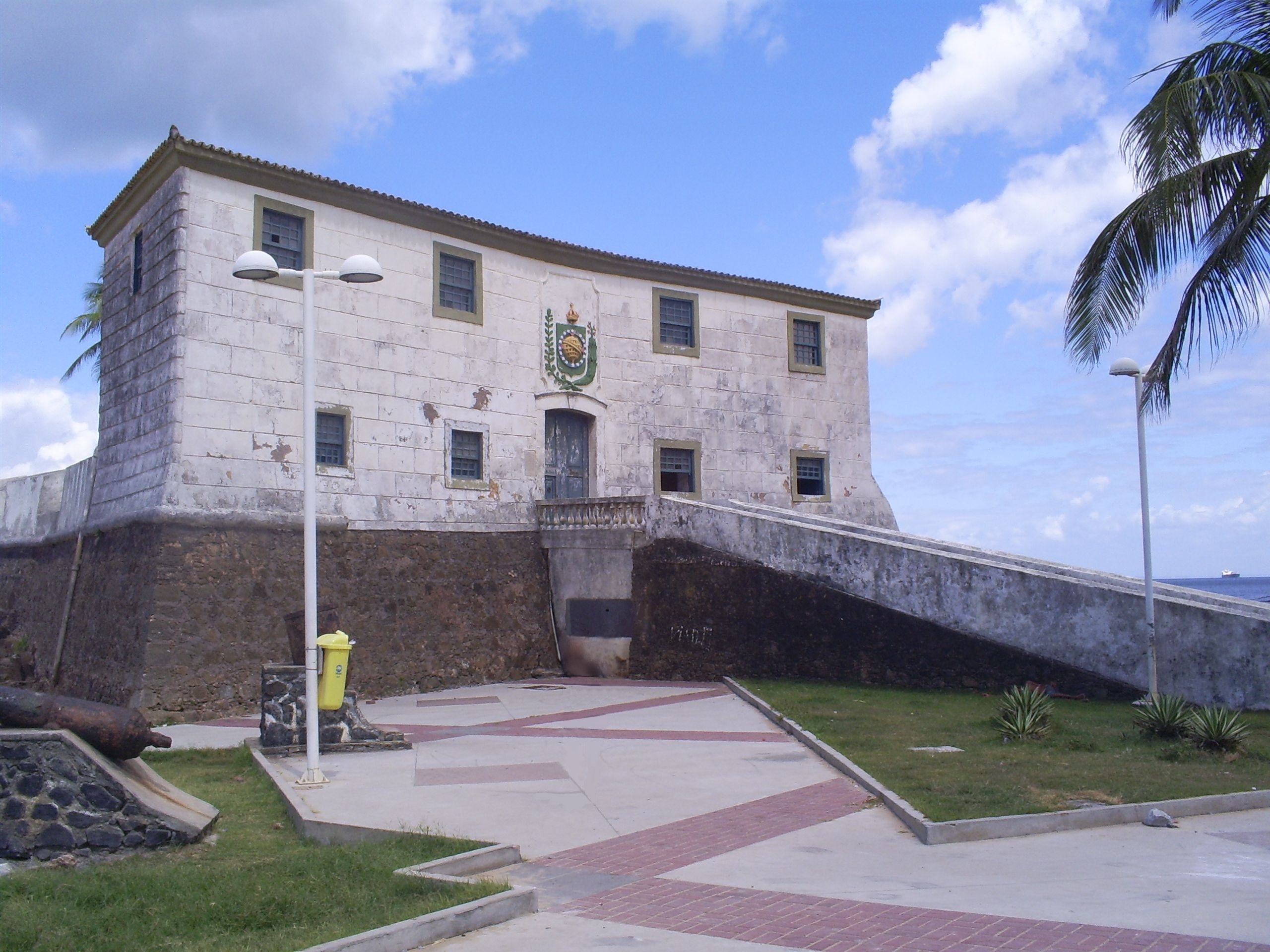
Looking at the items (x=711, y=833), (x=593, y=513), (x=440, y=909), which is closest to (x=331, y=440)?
(x=593, y=513)

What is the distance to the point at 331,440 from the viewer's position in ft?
60.7

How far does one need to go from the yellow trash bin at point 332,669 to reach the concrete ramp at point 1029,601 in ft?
29.3

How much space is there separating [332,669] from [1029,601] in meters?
9.78

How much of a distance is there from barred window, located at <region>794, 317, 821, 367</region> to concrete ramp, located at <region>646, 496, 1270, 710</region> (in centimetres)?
700

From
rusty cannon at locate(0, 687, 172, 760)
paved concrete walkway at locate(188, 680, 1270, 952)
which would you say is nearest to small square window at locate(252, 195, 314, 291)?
paved concrete walkway at locate(188, 680, 1270, 952)

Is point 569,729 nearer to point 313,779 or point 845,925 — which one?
point 313,779

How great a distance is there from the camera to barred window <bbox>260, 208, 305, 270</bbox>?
18.0 metres

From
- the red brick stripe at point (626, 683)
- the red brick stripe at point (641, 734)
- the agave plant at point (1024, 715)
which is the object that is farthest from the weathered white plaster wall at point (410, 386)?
the agave plant at point (1024, 715)

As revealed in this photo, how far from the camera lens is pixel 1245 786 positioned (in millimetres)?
9289

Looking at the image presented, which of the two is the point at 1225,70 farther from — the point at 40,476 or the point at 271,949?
the point at 40,476

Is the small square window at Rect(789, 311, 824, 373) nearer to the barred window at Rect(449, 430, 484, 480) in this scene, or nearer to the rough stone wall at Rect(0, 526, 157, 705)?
the barred window at Rect(449, 430, 484, 480)

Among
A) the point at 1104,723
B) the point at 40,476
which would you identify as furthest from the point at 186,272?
the point at 1104,723

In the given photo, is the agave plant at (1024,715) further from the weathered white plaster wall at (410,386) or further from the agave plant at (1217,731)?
the weathered white plaster wall at (410,386)

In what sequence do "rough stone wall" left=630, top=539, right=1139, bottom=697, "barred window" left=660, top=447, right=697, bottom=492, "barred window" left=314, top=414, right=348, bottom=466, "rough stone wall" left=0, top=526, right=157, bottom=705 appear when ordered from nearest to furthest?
"rough stone wall" left=630, top=539, right=1139, bottom=697 → "rough stone wall" left=0, top=526, right=157, bottom=705 → "barred window" left=314, top=414, right=348, bottom=466 → "barred window" left=660, top=447, right=697, bottom=492
